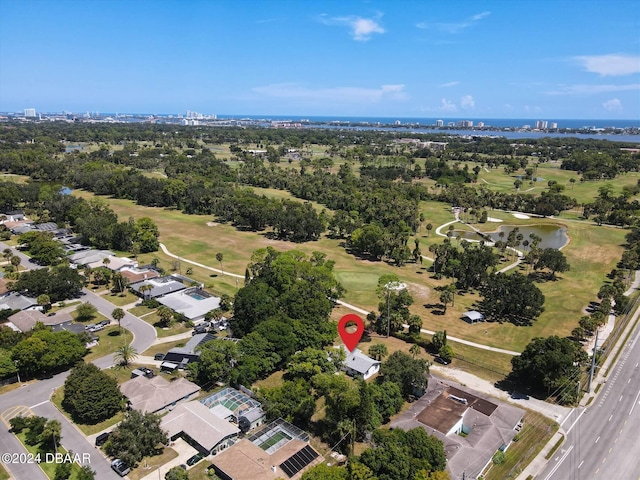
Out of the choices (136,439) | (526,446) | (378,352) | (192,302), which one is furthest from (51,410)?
(526,446)

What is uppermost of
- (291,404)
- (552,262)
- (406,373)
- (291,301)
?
(552,262)

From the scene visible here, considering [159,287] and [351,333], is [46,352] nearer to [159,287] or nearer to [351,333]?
[159,287]

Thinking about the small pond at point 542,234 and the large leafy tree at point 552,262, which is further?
the small pond at point 542,234

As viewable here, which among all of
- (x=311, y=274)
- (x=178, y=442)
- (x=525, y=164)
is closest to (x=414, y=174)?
(x=525, y=164)

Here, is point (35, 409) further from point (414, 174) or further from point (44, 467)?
point (414, 174)

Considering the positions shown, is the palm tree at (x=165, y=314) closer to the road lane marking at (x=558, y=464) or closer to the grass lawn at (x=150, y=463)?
the grass lawn at (x=150, y=463)

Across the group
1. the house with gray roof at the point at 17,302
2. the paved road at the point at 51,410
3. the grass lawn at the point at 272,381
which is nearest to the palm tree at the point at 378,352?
the grass lawn at the point at 272,381
